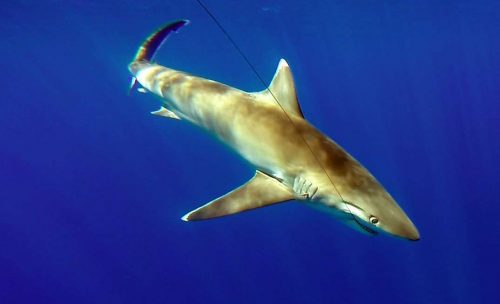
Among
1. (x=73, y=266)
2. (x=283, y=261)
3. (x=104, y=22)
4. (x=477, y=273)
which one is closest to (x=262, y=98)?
(x=283, y=261)

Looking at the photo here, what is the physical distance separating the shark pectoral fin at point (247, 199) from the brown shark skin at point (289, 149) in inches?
4.9

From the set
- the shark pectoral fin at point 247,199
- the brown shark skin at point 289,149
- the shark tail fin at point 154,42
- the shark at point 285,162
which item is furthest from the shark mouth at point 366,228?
A: the shark tail fin at point 154,42

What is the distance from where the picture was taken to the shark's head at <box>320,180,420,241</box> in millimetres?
3465

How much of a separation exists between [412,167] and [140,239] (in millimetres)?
13200

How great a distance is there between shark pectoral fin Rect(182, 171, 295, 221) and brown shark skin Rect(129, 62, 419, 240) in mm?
124

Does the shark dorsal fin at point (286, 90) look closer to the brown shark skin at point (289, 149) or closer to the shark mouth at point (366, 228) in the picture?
the brown shark skin at point (289, 149)

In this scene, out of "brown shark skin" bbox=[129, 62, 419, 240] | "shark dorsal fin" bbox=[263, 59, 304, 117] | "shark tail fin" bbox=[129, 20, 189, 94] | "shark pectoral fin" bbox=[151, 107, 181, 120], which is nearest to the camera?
"brown shark skin" bbox=[129, 62, 419, 240]

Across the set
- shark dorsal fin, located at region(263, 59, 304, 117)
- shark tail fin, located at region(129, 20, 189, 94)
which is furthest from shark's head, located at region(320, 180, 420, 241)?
shark tail fin, located at region(129, 20, 189, 94)

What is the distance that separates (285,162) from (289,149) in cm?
15

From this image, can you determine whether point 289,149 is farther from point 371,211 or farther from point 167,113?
point 167,113

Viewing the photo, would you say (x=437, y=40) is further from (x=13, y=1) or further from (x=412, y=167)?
(x=13, y=1)

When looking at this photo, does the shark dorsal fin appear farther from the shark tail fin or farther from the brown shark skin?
the shark tail fin

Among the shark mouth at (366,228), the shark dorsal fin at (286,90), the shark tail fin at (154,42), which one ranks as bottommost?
the shark mouth at (366,228)

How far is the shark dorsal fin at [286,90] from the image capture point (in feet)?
16.2
